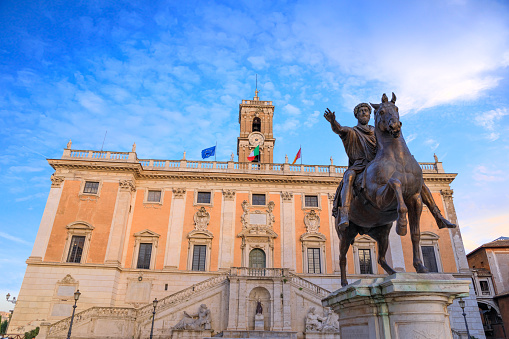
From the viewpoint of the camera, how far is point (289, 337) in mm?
20188

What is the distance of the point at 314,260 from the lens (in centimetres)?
2797

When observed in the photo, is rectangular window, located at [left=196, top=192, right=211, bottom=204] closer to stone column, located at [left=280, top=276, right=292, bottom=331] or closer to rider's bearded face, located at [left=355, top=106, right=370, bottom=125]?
stone column, located at [left=280, top=276, right=292, bottom=331]

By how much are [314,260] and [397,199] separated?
24.5 meters

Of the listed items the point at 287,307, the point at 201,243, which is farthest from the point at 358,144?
the point at 201,243

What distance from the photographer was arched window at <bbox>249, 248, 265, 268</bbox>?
90.2 ft

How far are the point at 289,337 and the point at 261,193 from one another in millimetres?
12439

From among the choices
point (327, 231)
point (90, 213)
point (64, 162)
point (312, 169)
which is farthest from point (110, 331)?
point (312, 169)

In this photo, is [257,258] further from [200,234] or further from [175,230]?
[175,230]

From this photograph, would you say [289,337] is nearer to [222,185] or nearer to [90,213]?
[222,185]

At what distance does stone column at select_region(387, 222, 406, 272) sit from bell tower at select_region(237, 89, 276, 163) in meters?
17.2

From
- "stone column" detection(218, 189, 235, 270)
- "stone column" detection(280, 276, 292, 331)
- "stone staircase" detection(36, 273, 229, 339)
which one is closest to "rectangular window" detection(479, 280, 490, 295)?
"stone column" detection(280, 276, 292, 331)

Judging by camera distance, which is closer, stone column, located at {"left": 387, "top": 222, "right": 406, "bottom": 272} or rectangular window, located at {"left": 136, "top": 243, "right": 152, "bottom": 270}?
rectangular window, located at {"left": 136, "top": 243, "right": 152, "bottom": 270}

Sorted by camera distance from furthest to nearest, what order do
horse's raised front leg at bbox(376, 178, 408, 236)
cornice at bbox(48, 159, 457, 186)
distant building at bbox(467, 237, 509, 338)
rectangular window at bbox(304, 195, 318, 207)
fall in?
distant building at bbox(467, 237, 509, 338) → rectangular window at bbox(304, 195, 318, 207) → cornice at bbox(48, 159, 457, 186) → horse's raised front leg at bbox(376, 178, 408, 236)

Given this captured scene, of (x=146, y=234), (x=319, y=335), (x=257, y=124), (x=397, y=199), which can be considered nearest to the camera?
(x=397, y=199)
